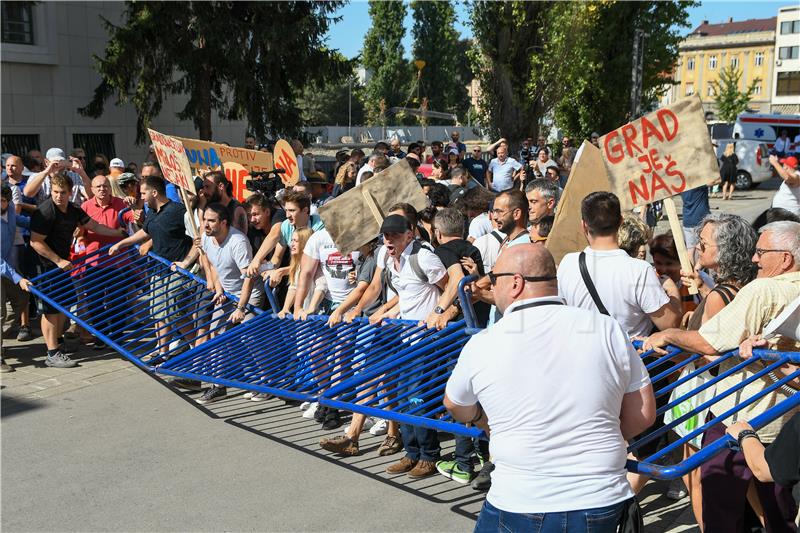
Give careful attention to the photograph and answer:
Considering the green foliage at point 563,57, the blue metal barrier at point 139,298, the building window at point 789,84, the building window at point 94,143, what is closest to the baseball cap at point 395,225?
the blue metal barrier at point 139,298

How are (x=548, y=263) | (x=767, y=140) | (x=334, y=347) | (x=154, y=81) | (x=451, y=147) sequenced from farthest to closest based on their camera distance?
(x=767, y=140)
(x=154, y=81)
(x=451, y=147)
(x=334, y=347)
(x=548, y=263)

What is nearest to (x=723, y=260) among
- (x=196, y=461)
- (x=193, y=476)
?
(x=193, y=476)

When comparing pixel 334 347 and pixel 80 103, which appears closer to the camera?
pixel 334 347

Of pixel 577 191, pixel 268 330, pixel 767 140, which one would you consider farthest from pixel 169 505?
pixel 767 140

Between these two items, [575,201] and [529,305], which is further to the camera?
[575,201]

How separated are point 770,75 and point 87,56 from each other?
3235 inches

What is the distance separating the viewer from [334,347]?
5859mm

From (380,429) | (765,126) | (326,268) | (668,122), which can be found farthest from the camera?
(765,126)

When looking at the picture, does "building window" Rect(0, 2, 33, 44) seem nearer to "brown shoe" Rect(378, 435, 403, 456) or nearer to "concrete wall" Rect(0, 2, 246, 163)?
"concrete wall" Rect(0, 2, 246, 163)

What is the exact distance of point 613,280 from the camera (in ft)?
13.8

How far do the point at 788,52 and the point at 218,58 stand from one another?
262 feet

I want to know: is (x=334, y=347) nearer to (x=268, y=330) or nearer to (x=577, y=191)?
(x=268, y=330)

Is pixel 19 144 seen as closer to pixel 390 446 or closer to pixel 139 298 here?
pixel 139 298

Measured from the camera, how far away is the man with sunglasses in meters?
3.60
